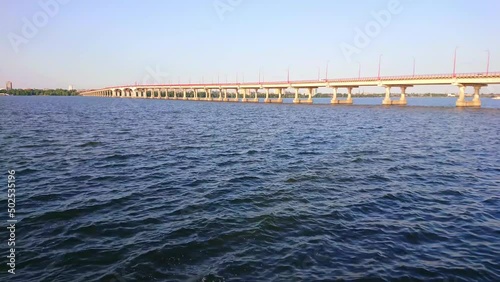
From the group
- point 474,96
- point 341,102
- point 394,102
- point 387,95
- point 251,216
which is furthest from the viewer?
point 341,102

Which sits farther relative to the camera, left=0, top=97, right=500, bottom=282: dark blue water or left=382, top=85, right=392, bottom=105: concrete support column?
left=382, top=85, right=392, bottom=105: concrete support column

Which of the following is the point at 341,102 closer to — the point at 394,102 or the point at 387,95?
the point at 394,102

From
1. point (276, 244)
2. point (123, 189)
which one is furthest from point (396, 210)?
point (123, 189)

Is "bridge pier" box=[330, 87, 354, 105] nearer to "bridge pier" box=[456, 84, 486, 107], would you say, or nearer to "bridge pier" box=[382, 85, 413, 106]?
"bridge pier" box=[382, 85, 413, 106]

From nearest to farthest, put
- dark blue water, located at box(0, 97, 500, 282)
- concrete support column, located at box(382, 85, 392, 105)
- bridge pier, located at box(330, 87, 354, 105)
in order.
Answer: dark blue water, located at box(0, 97, 500, 282)
concrete support column, located at box(382, 85, 392, 105)
bridge pier, located at box(330, 87, 354, 105)

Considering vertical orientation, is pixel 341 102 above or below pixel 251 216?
above

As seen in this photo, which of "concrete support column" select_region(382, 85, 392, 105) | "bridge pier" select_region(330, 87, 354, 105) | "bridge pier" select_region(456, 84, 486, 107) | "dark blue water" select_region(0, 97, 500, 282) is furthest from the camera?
"bridge pier" select_region(330, 87, 354, 105)

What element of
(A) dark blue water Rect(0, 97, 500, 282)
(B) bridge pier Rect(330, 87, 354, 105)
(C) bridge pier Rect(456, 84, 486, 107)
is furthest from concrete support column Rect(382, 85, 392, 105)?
(A) dark blue water Rect(0, 97, 500, 282)

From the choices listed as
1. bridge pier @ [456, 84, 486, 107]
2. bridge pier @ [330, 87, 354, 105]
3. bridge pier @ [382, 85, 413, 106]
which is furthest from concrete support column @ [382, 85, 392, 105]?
bridge pier @ [456, 84, 486, 107]

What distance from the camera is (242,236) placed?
9.69 meters

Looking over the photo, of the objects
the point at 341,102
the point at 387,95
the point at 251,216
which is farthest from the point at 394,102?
the point at 251,216

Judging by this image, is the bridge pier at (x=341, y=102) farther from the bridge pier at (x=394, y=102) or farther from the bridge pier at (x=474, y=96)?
the bridge pier at (x=474, y=96)

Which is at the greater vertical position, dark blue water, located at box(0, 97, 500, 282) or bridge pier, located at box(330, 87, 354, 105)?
bridge pier, located at box(330, 87, 354, 105)

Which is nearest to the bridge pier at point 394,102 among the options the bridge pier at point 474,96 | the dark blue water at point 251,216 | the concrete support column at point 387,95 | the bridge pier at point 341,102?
the concrete support column at point 387,95
